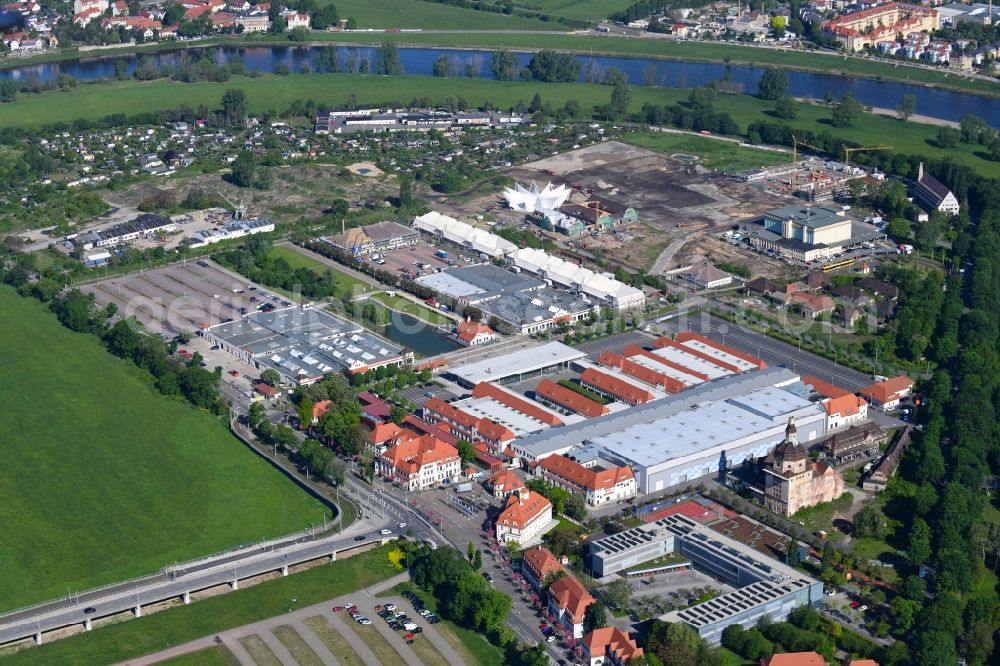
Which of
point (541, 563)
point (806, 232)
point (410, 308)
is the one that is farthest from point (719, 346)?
point (541, 563)

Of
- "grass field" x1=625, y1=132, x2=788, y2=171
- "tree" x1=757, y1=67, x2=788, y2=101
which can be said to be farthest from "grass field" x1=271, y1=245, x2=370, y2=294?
"tree" x1=757, y1=67, x2=788, y2=101

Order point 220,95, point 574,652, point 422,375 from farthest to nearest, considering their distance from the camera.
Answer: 1. point 220,95
2. point 422,375
3. point 574,652

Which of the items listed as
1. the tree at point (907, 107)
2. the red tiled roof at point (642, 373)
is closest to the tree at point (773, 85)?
the tree at point (907, 107)

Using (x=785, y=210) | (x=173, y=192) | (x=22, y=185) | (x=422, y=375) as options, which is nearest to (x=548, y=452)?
(x=422, y=375)

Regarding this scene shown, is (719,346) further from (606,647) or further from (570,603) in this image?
(606,647)

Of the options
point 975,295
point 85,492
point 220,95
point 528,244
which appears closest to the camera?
point 85,492

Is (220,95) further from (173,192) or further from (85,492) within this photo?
(85,492)
